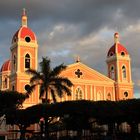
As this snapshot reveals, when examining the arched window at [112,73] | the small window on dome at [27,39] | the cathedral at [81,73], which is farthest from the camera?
the arched window at [112,73]

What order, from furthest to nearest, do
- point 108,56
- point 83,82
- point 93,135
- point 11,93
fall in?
point 108,56 < point 83,82 < point 11,93 < point 93,135

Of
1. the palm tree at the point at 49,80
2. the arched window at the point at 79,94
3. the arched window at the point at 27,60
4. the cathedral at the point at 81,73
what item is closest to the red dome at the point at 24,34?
the cathedral at the point at 81,73

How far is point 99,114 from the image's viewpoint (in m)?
37.2

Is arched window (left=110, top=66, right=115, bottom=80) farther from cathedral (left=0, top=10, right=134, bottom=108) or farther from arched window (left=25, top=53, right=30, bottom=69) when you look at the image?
arched window (left=25, top=53, right=30, bottom=69)

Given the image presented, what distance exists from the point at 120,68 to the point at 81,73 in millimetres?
10401

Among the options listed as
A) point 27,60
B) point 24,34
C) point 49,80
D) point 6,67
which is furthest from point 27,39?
point 6,67

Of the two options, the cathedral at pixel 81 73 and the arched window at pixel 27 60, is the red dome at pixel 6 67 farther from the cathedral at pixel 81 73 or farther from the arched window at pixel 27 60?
the arched window at pixel 27 60

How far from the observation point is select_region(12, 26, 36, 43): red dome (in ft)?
206

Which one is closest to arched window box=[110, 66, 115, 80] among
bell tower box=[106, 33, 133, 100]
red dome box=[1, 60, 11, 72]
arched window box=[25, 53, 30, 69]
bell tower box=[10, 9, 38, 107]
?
bell tower box=[106, 33, 133, 100]

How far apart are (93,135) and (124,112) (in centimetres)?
428

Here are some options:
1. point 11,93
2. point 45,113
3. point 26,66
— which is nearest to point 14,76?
point 26,66

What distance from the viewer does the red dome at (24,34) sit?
6278cm

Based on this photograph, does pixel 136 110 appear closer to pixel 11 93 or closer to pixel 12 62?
pixel 11 93

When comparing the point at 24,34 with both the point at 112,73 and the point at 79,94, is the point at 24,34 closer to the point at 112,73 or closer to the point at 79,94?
the point at 79,94
